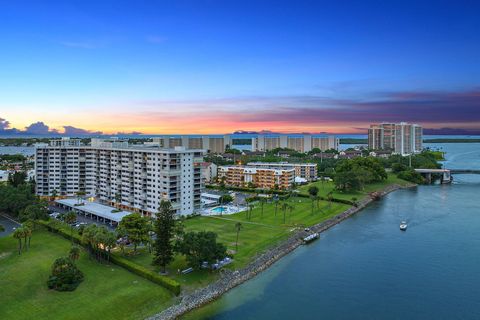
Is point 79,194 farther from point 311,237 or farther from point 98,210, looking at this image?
point 311,237

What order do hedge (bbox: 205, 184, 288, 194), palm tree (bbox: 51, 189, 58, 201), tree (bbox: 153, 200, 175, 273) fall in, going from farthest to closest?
hedge (bbox: 205, 184, 288, 194) → palm tree (bbox: 51, 189, 58, 201) → tree (bbox: 153, 200, 175, 273)

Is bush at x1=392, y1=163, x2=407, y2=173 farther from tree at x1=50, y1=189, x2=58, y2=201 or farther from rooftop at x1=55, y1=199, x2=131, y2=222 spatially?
tree at x1=50, y1=189, x2=58, y2=201

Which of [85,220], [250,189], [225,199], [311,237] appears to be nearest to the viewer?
[311,237]

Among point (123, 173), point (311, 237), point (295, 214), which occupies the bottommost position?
point (311, 237)

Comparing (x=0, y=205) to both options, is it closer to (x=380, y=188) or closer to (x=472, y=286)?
(x=472, y=286)

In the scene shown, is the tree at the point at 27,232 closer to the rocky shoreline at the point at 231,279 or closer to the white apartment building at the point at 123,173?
the white apartment building at the point at 123,173

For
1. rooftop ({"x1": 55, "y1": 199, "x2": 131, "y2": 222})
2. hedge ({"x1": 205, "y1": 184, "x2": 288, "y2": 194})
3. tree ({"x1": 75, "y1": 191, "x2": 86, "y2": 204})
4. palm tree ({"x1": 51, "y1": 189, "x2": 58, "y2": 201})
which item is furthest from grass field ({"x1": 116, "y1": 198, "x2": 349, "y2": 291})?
palm tree ({"x1": 51, "y1": 189, "x2": 58, "y2": 201})

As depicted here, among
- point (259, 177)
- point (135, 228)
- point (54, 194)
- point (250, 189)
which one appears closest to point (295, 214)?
point (250, 189)
